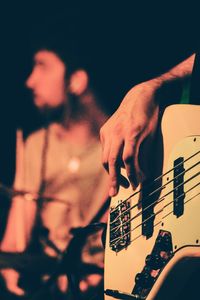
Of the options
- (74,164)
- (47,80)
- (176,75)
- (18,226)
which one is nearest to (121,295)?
(176,75)

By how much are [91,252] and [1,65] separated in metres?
1.04

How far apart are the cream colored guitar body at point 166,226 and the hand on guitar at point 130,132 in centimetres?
5

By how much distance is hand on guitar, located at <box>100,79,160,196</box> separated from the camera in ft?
3.66

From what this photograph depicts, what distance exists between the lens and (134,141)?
1.11 metres

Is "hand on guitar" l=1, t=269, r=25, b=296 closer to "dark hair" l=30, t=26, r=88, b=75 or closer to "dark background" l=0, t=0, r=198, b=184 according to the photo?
"dark background" l=0, t=0, r=198, b=184

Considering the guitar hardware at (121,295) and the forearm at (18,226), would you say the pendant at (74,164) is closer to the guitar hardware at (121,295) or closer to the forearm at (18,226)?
the forearm at (18,226)

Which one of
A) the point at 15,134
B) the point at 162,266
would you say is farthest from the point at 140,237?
the point at 15,134

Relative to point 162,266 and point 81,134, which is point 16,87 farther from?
point 162,266

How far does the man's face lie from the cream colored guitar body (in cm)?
102

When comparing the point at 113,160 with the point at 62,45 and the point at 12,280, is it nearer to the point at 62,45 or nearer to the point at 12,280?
the point at 62,45

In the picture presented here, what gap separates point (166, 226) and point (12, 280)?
1372mm

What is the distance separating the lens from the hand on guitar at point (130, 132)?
1115mm

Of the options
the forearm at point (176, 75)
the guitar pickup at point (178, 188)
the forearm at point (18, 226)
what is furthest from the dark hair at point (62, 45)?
the guitar pickup at point (178, 188)

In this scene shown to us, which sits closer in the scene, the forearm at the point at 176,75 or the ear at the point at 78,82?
the forearm at the point at 176,75
